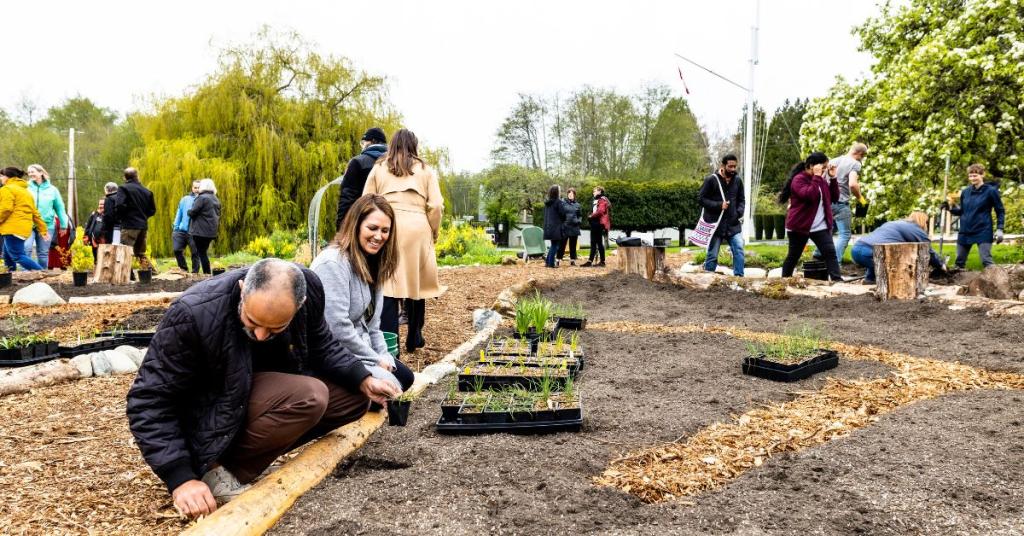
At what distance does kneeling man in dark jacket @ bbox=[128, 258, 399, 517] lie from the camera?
7.05 feet

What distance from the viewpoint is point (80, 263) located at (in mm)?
9711

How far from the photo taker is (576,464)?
2646mm

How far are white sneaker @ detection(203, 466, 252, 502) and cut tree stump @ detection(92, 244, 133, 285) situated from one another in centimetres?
864

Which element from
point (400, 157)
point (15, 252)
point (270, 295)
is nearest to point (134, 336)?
point (400, 157)

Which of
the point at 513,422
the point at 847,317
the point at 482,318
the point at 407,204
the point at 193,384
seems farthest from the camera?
the point at 847,317

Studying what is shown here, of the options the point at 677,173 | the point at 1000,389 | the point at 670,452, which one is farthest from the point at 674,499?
the point at 677,173

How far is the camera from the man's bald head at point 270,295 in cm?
210

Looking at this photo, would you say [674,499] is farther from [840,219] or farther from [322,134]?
[322,134]

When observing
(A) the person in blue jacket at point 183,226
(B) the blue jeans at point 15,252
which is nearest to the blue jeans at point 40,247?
(B) the blue jeans at point 15,252

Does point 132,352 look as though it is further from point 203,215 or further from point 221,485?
point 203,215

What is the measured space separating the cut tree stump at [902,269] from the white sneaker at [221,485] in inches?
267

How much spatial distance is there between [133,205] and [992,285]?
37.1 ft

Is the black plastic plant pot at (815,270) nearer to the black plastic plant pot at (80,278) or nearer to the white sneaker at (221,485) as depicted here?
the white sneaker at (221,485)

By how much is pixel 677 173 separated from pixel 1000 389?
3241cm
